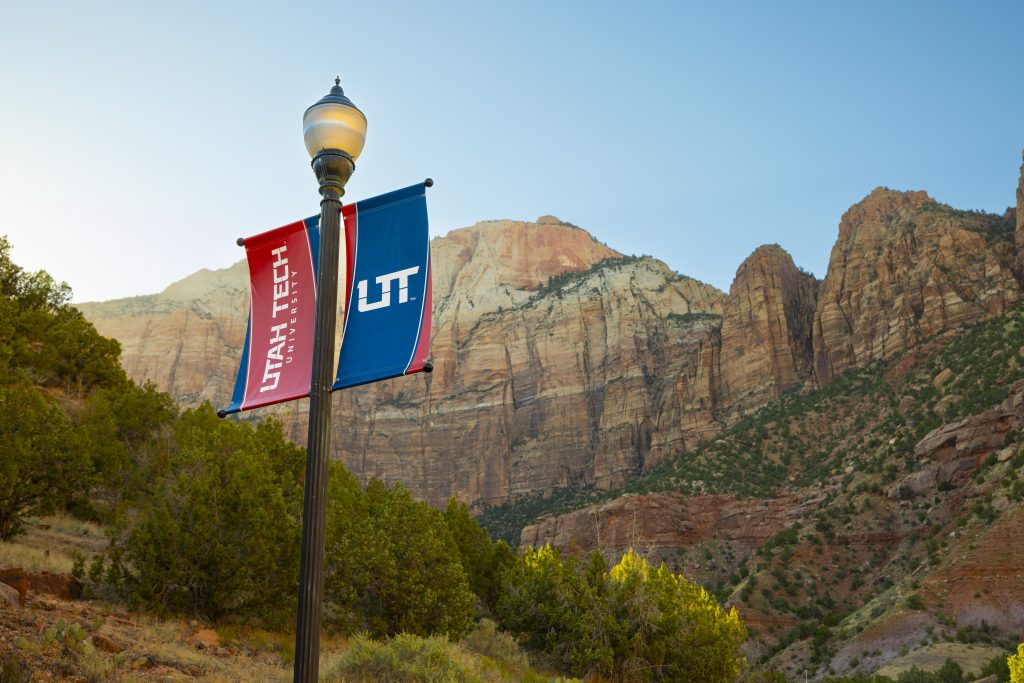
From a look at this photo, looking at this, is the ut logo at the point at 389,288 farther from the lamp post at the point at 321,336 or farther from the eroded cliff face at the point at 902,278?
the eroded cliff face at the point at 902,278

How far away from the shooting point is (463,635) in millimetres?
21828

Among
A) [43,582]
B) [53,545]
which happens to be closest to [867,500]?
[53,545]

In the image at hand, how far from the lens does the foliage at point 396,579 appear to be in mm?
21469

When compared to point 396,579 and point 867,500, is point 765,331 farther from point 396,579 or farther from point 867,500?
point 396,579

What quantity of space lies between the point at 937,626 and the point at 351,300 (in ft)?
155

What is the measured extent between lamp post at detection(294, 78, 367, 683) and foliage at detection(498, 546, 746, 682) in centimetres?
1949

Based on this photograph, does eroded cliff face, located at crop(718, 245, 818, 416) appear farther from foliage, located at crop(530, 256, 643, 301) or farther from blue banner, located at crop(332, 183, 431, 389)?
blue banner, located at crop(332, 183, 431, 389)

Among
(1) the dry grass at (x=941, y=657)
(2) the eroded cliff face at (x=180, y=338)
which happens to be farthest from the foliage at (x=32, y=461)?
(2) the eroded cliff face at (x=180, y=338)

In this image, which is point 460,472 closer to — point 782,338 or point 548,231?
point 782,338

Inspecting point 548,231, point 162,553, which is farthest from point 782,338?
point 162,553

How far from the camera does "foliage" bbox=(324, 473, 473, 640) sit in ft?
70.4

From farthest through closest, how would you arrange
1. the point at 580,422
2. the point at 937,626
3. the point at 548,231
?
the point at 548,231, the point at 580,422, the point at 937,626

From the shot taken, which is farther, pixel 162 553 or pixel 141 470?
pixel 141 470

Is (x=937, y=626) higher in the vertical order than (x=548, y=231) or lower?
lower
